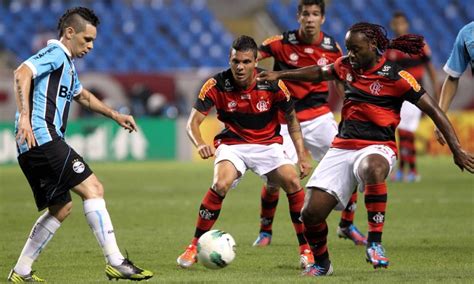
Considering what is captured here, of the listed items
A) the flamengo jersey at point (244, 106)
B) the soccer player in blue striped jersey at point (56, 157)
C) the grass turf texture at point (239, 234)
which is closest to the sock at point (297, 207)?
the grass turf texture at point (239, 234)

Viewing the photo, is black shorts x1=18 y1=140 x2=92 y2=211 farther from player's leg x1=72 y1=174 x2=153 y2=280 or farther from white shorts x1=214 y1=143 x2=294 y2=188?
white shorts x1=214 y1=143 x2=294 y2=188

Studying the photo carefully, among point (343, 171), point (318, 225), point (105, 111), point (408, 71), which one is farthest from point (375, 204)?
point (408, 71)

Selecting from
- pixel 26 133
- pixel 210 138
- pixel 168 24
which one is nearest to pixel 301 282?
pixel 26 133

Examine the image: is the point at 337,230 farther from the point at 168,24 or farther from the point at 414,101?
the point at 168,24

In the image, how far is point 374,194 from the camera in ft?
25.1

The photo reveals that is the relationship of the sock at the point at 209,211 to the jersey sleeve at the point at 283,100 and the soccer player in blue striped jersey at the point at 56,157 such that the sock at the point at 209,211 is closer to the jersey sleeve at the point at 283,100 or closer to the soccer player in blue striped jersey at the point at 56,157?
the jersey sleeve at the point at 283,100

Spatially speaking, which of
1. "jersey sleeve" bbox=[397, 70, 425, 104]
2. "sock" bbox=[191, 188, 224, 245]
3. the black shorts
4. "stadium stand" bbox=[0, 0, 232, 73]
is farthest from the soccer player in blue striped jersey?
"stadium stand" bbox=[0, 0, 232, 73]

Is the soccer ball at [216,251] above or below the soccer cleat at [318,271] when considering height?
above

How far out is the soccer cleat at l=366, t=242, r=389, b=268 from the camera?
24.4ft

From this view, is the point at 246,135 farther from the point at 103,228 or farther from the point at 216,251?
the point at 103,228

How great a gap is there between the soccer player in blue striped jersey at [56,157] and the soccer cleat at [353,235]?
3.21 m

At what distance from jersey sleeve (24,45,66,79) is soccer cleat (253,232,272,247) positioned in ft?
10.7

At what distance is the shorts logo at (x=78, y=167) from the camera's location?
7.12m

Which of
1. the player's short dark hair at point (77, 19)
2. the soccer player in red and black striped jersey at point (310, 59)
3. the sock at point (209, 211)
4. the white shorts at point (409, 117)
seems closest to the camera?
the player's short dark hair at point (77, 19)
